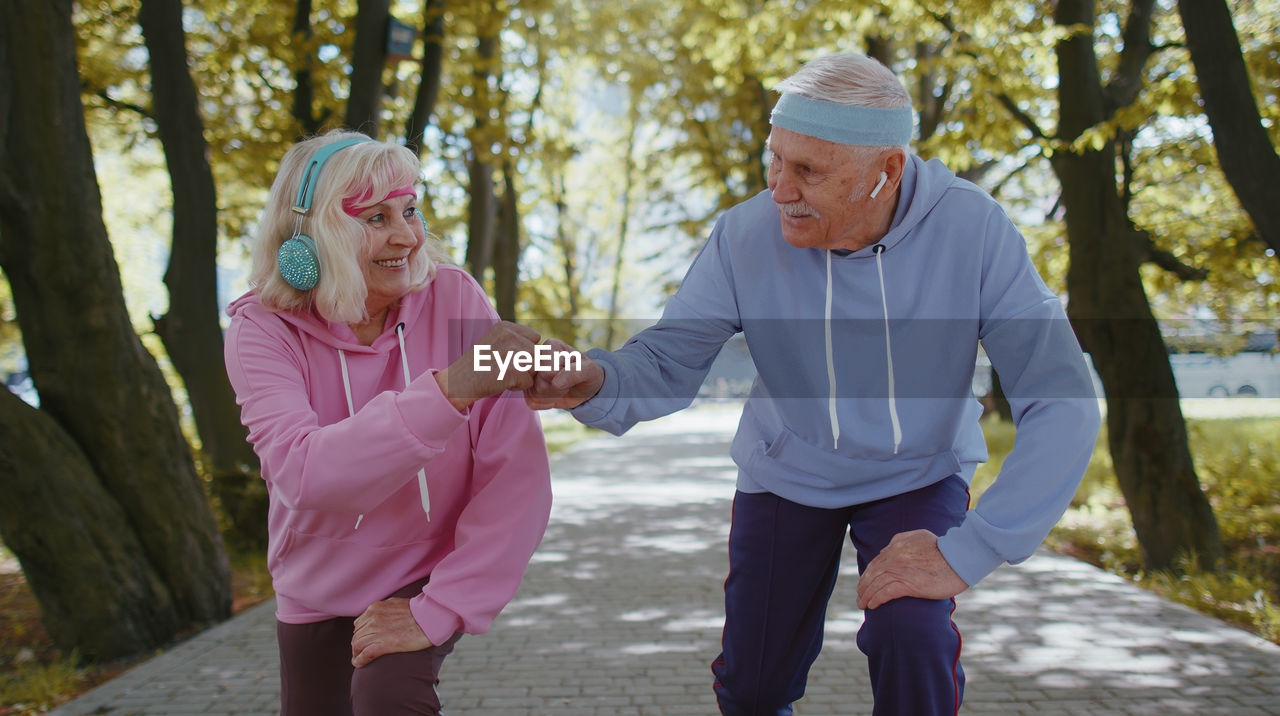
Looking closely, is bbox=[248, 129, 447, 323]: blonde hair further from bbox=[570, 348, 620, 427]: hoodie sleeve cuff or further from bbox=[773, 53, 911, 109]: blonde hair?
bbox=[773, 53, 911, 109]: blonde hair

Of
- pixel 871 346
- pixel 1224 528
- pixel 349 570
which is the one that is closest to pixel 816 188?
pixel 871 346

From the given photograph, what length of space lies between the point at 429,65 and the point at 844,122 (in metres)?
7.77

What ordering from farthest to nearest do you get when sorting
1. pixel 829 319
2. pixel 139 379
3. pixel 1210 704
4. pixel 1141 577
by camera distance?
pixel 1141 577, pixel 139 379, pixel 1210 704, pixel 829 319

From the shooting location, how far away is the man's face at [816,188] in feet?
9.14

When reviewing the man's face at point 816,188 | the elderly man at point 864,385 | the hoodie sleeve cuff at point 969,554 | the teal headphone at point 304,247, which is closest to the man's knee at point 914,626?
the elderly man at point 864,385

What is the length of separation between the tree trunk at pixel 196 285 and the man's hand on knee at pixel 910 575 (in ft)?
22.4

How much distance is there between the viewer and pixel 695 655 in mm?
5859

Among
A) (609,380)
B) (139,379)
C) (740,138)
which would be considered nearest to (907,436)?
(609,380)

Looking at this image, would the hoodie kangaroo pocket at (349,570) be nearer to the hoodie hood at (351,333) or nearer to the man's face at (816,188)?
the hoodie hood at (351,333)

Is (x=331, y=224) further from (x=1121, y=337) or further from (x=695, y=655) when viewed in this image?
(x=1121, y=337)

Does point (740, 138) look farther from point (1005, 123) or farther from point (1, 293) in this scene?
point (1, 293)

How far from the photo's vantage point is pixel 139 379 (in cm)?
609

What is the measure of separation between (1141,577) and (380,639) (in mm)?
6629

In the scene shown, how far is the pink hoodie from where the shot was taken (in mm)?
2594
